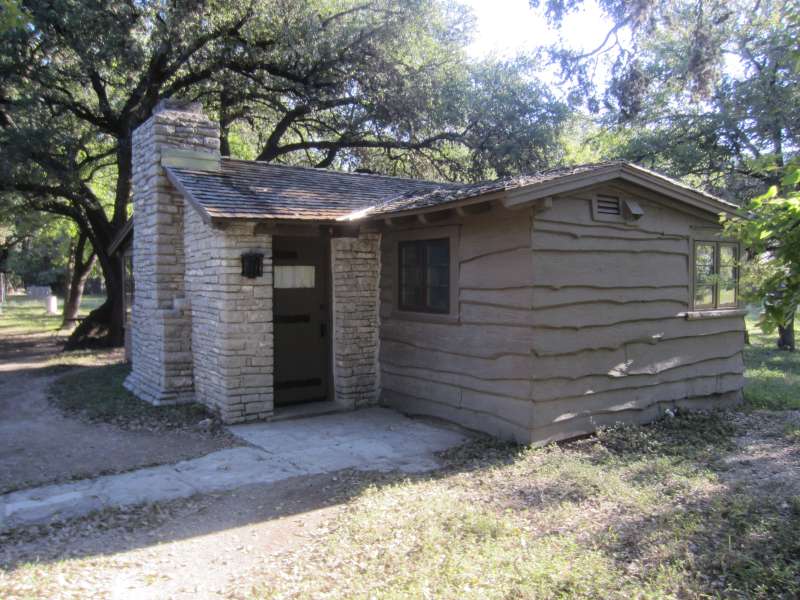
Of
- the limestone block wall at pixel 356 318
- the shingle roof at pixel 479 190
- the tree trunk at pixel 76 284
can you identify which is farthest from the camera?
the tree trunk at pixel 76 284

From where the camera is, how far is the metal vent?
24.3 feet

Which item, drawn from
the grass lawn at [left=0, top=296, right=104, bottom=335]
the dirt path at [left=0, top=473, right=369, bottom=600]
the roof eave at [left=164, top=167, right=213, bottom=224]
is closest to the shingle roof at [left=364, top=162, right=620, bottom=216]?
the roof eave at [left=164, top=167, right=213, bottom=224]

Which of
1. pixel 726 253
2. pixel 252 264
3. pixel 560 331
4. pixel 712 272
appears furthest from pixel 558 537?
pixel 726 253

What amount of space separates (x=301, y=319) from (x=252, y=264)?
132 cm

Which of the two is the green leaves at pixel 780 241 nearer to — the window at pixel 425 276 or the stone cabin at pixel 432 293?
the stone cabin at pixel 432 293

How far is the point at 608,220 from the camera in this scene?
24.4 ft

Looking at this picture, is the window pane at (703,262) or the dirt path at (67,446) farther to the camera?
the window pane at (703,262)

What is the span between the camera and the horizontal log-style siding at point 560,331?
268 inches

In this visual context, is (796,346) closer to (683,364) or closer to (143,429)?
(683,364)

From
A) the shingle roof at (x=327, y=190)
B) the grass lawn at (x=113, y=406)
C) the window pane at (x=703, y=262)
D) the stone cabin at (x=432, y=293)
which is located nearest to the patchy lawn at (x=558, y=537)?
the stone cabin at (x=432, y=293)

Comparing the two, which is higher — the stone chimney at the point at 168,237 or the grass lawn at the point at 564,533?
the stone chimney at the point at 168,237

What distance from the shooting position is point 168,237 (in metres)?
9.20

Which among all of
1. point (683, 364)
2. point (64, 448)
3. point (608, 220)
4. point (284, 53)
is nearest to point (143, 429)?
point (64, 448)

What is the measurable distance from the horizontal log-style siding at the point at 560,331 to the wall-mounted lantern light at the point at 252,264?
190cm
